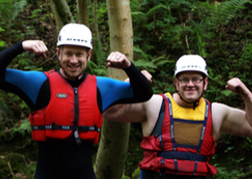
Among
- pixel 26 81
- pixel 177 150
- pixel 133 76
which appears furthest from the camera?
pixel 177 150

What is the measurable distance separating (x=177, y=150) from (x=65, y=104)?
52.8 inches

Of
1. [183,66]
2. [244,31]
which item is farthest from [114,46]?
[244,31]

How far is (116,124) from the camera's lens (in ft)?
12.0

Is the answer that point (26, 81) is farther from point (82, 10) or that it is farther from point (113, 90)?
point (82, 10)

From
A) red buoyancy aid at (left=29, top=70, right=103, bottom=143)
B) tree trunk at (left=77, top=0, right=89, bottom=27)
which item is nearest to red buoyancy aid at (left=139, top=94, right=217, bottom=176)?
red buoyancy aid at (left=29, top=70, right=103, bottom=143)

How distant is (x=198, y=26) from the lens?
6.86 m

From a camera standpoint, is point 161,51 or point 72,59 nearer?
point 72,59

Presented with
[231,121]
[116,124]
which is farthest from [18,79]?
[231,121]

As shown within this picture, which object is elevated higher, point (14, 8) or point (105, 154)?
point (14, 8)

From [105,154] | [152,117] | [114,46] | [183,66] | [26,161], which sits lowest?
[26,161]

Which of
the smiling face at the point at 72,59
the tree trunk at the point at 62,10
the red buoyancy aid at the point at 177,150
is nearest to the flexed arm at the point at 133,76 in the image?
the smiling face at the point at 72,59

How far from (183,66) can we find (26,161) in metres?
4.81

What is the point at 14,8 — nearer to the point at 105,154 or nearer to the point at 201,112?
the point at 105,154

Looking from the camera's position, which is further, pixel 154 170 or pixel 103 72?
pixel 103 72
